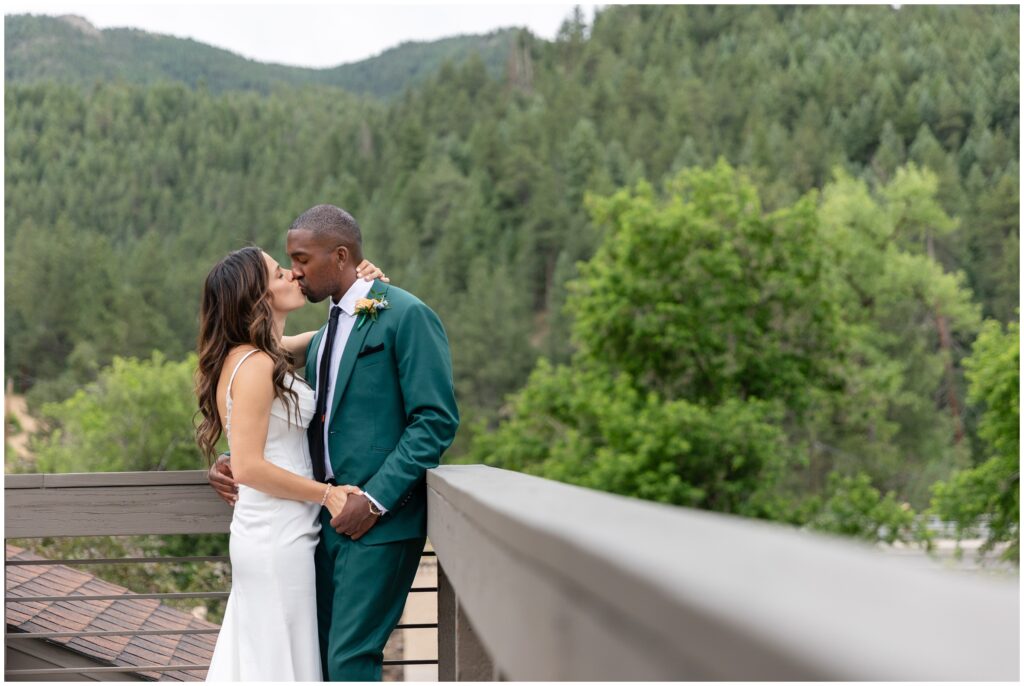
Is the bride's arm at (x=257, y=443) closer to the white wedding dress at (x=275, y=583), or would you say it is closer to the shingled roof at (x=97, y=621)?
the white wedding dress at (x=275, y=583)

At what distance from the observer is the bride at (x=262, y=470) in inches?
126

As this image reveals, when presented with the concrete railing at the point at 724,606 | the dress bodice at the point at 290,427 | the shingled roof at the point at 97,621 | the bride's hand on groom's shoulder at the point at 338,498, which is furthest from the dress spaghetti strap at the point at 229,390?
the concrete railing at the point at 724,606

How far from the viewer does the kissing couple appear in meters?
3.16

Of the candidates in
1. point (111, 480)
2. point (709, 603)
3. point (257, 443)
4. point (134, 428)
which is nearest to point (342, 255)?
point (257, 443)

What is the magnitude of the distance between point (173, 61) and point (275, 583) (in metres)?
138

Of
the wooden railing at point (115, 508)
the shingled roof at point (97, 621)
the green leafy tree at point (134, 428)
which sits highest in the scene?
the wooden railing at point (115, 508)

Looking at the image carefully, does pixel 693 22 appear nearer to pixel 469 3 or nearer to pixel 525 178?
pixel 469 3

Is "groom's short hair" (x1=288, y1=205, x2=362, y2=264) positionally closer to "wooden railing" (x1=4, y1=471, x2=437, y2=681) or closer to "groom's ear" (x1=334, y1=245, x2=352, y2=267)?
"groom's ear" (x1=334, y1=245, x2=352, y2=267)

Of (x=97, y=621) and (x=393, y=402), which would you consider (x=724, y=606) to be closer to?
(x=393, y=402)

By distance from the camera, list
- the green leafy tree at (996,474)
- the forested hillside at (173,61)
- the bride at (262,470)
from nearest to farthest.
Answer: the bride at (262,470)
the green leafy tree at (996,474)
the forested hillside at (173,61)

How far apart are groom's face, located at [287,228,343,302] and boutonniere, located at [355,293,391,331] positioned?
5.8 inches

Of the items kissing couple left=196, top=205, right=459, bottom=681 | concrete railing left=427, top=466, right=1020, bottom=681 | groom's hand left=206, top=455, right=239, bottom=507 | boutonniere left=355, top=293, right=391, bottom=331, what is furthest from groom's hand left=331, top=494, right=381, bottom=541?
concrete railing left=427, top=466, right=1020, bottom=681

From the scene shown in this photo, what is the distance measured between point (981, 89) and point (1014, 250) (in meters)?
18.8

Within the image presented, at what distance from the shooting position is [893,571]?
621mm
